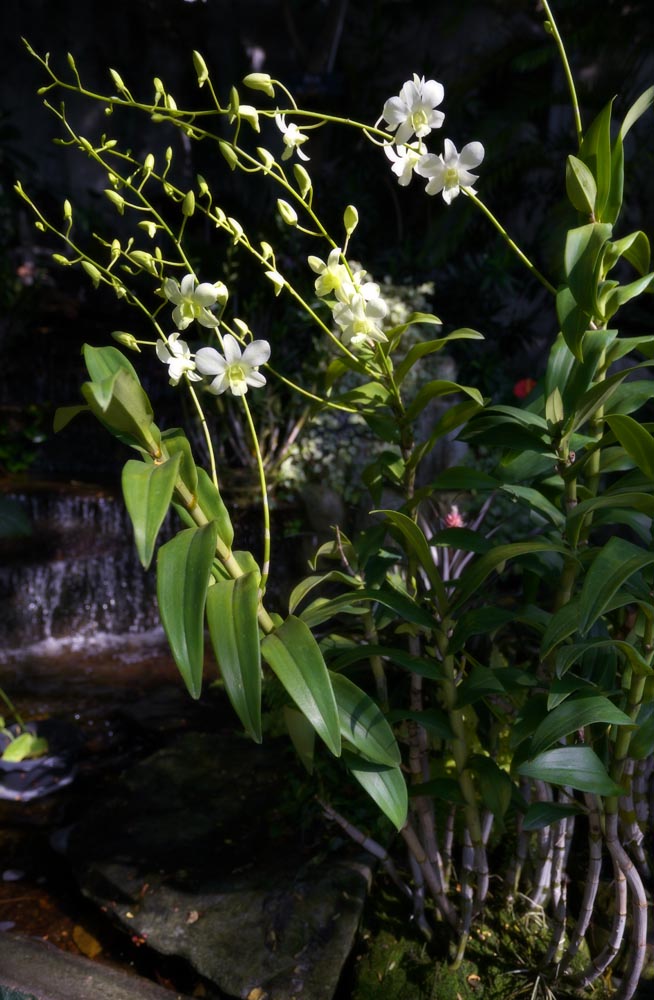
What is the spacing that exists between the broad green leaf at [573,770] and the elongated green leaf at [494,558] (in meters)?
0.24

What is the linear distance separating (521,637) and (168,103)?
1.35 metres

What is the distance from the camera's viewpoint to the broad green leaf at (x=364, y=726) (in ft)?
3.82

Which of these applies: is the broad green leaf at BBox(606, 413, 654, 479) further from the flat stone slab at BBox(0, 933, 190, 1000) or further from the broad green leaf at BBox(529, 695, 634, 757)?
the flat stone slab at BBox(0, 933, 190, 1000)

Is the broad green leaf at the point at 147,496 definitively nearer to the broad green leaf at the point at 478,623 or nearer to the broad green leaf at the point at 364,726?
the broad green leaf at the point at 364,726

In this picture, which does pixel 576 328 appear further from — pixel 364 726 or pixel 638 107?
pixel 364 726

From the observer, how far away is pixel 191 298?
111 centimetres

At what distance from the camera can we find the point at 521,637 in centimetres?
196

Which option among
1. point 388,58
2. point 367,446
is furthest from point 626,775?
point 388,58

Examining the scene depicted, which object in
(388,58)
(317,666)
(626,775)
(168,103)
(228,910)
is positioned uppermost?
(388,58)

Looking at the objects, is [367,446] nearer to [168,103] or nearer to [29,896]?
[29,896]

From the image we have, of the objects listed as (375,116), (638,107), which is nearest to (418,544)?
(638,107)

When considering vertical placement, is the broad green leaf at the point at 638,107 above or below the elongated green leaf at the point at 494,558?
above

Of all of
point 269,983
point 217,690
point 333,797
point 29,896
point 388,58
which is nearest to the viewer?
point 269,983

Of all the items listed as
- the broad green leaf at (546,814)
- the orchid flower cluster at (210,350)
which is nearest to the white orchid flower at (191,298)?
the orchid flower cluster at (210,350)
